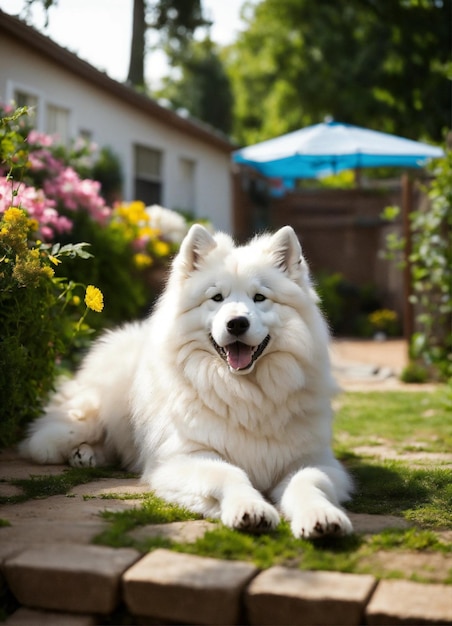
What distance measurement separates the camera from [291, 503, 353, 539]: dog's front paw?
8.71 feet

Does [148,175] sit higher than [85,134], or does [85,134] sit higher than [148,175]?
[85,134]

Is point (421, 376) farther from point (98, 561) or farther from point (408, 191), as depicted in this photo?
point (98, 561)

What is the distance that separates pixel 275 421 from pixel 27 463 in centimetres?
153

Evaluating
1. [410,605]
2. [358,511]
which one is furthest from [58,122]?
[410,605]

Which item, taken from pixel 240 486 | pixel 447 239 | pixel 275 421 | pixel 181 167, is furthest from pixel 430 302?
pixel 181 167

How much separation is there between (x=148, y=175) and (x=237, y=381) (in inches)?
401

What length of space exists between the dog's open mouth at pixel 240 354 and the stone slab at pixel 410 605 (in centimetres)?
124

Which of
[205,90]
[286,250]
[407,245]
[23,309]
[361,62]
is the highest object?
[205,90]

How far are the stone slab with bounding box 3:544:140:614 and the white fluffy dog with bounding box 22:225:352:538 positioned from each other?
2.13 ft

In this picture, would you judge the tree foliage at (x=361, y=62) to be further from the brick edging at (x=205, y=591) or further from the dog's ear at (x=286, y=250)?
the brick edging at (x=205, y=591)

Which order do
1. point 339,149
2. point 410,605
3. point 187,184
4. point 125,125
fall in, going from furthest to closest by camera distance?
point 187,184 < point 125,125 < point 339,149 < point 410,605

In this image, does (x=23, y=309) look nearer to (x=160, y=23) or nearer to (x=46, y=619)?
(x=46, y=619)

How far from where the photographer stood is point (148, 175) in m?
13.2

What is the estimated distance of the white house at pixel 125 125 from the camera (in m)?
8.78
